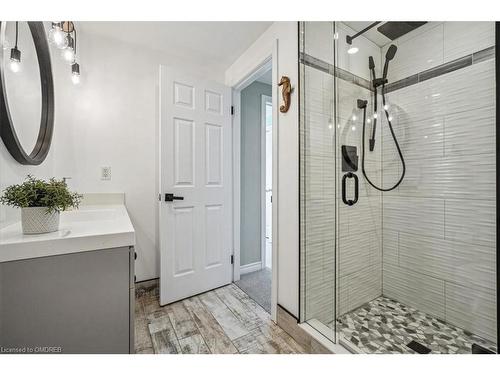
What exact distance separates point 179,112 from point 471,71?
2.09 meters

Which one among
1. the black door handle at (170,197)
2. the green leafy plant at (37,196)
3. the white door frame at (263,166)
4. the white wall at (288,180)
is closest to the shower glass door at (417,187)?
the white wall at (288,180)

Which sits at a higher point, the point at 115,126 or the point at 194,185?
the point at 115,126

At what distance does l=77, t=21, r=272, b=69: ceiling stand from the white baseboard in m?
2.24

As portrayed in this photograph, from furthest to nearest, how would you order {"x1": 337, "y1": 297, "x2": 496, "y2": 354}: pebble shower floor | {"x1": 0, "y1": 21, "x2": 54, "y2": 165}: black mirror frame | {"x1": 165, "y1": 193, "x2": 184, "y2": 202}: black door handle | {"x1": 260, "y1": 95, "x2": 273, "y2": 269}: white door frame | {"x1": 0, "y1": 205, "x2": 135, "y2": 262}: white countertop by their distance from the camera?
{"x1": 260, "y1": 95, "x2": 273, "y2": 269}: white door frame, {"x1": 165, "y1": 193, "x2": 184, "y2": 202}: black door handle, {"x1": 337, "y1": 297, "x2": 496, "y2": 354}: pebble shower floor, {"x1": 0, "y1": 21, "x2": 54, "y2": 165}: black mirror frame, {"x1": 0, "y1": 205, "x2": 135, "y2": 262}: white countertop

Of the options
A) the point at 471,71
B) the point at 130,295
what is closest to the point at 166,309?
the point at 130,295

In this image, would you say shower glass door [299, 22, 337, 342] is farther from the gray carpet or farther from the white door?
the white door

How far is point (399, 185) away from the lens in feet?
6.06

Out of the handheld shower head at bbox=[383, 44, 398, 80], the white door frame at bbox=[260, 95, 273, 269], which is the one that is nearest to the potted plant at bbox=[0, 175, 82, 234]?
the white door frame at bbox=[260, 95, 273, 269]

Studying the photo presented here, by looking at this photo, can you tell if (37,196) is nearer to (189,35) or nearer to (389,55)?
(189,35)

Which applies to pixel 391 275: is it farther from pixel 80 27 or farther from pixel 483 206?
pixel 80 27

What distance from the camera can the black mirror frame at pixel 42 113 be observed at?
93 cm

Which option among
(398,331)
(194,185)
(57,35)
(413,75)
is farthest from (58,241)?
(413,75)

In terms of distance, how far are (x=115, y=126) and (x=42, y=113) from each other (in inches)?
22.2

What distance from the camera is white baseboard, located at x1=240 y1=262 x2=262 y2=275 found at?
256 centimetres
